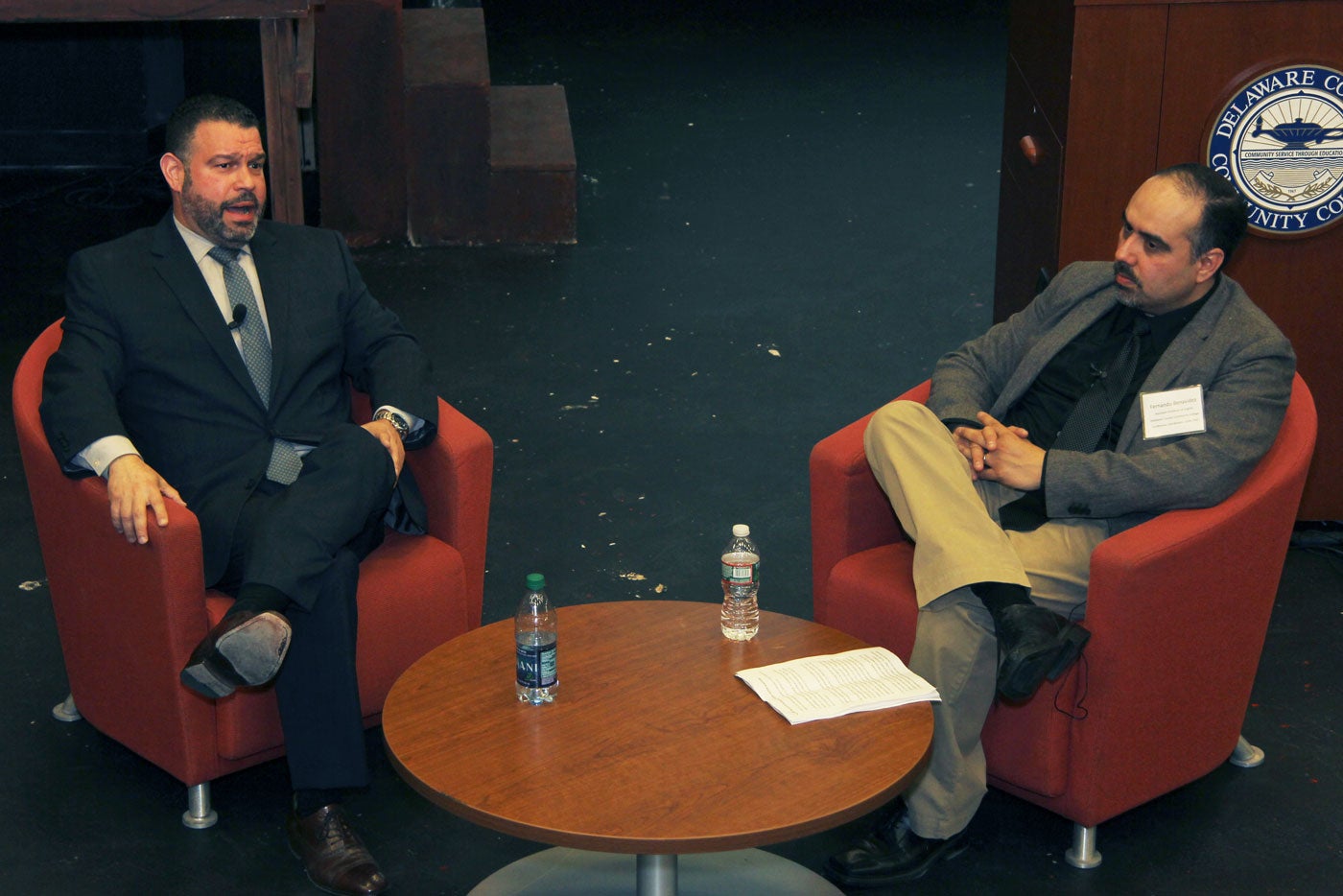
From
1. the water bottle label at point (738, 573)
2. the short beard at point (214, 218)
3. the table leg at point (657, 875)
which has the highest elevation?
the short beard at point (214, 218)

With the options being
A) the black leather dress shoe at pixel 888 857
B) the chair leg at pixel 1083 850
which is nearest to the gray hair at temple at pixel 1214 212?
the chair leg at pixel 1083 850

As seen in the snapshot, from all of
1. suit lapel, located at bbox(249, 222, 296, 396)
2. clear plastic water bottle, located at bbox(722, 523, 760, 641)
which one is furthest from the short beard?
clear plastic water bottle, located at bbox(722, 523, 760, 641)

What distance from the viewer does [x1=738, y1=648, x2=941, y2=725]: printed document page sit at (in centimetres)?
278

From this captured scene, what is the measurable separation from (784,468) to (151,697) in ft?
7.44

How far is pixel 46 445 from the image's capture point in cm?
329

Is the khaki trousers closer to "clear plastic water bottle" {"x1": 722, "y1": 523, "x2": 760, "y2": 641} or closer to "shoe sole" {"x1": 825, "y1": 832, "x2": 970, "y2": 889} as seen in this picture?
"shoe sole" {"x1": 825, "y1": 832, "x2": 970, "y2": 889}

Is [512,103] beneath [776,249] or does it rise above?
above

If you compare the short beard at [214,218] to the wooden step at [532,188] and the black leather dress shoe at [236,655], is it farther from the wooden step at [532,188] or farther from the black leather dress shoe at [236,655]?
the wooden step at [532,188]

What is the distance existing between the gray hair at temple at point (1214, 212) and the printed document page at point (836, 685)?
1.12 m

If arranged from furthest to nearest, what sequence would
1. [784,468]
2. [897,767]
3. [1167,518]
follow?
[784,468] < [1167,518] < [897,767]

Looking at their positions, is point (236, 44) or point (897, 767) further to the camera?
point (236, 44)

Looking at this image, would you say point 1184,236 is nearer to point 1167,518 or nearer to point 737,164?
point 1167,518

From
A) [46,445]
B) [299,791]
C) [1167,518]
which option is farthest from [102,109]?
[1167,518]

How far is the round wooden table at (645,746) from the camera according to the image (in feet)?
8.07
